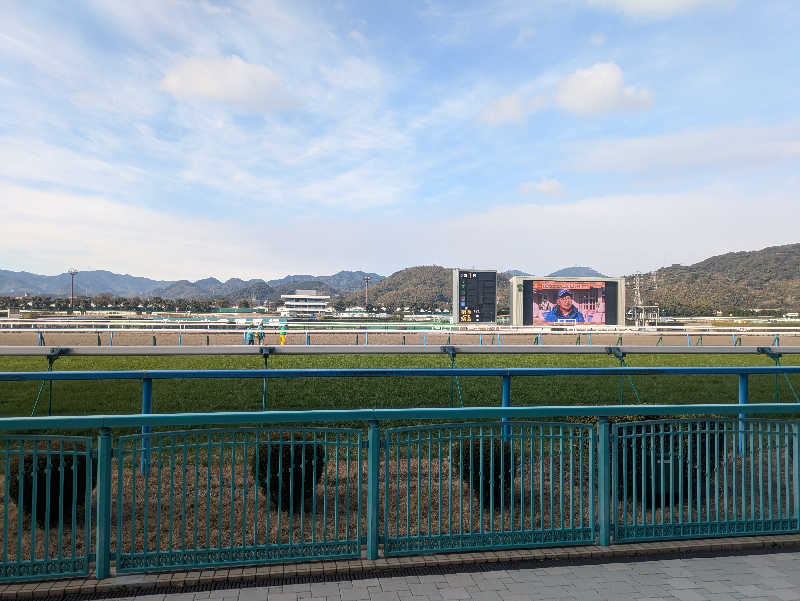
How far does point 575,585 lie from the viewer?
4.03m

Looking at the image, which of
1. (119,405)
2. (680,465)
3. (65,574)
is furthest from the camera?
(119,405)

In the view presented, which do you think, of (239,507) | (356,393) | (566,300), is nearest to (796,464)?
(239,507)

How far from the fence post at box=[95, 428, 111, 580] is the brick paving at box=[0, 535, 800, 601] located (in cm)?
10

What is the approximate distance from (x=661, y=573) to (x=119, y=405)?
9.15 m

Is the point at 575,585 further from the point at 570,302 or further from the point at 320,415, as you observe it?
the point at 570,302

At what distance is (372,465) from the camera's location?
4.39 metres

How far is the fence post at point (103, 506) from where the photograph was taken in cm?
404

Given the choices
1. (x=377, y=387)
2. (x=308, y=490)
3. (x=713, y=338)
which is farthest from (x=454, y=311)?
(x=308, y=490)

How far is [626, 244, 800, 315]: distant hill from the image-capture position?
131750mm

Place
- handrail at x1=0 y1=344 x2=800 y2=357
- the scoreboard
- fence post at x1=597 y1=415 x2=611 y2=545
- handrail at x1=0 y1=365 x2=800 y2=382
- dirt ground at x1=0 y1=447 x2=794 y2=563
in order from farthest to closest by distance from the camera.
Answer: the scoreboard, handrail at x1=0 y1=344 x2=800 y2=357, handrail at x1=0 y1=365 x2=800 y2=382, fence post at x1=597 y1=415 x2=611 y2=545, dirt ground at x1=0 y1=447 x2=794 y2=563

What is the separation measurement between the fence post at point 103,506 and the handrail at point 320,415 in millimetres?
145

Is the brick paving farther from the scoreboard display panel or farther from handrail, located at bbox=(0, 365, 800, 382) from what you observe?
the scoreboard display panel

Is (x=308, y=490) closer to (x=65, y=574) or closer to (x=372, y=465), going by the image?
(x=372, y=465)

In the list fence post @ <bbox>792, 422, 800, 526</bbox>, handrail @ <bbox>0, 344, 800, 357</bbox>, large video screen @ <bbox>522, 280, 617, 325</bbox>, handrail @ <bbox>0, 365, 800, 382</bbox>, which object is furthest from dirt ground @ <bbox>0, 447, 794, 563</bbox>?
large video screen @ <bbox>522, 280, 617, 325</bbox>
